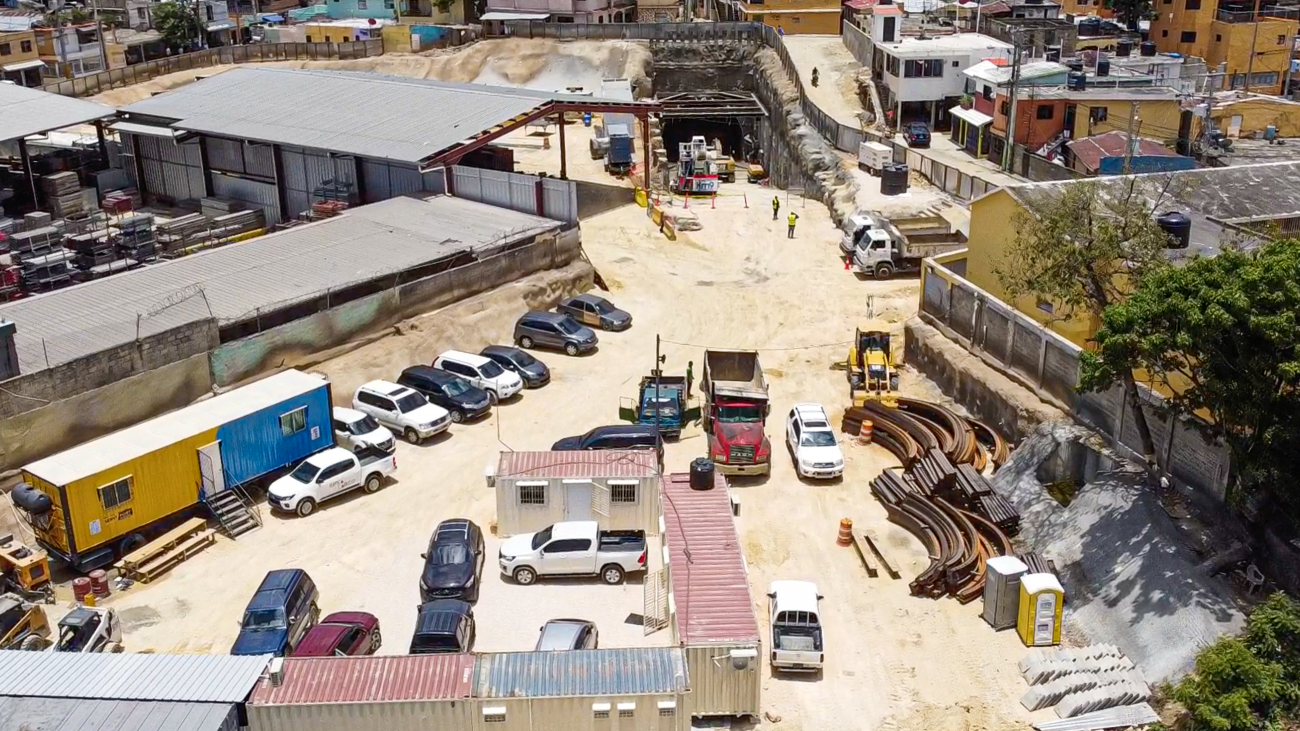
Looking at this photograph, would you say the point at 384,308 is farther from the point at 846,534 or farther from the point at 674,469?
the point at 846,534

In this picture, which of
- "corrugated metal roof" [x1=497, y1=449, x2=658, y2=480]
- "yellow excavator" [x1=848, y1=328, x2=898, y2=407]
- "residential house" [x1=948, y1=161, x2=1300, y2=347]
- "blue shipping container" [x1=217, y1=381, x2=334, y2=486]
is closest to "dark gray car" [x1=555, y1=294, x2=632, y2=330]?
"yellow excavator" [x1=848, y1=328, x2=898, y2=407]

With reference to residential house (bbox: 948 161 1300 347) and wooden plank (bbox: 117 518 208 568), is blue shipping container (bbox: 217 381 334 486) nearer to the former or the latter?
wooden plank (bbox: 117 518 208 568)

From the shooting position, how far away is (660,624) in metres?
24.3

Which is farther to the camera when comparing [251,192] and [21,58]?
[21,58]

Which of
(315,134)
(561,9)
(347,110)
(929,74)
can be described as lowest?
(315,134)

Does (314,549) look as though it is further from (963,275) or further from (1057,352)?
(963,275)

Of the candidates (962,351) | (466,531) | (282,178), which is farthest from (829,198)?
(466,531)

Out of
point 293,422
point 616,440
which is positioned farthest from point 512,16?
point 616,440

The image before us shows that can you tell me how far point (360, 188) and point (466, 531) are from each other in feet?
90.9

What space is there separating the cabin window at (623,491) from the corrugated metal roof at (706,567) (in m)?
0.78

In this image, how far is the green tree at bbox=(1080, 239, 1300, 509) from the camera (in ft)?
72.7

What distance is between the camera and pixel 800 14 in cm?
8738

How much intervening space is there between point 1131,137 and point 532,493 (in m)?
35.2

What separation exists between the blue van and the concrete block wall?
30.6 feet
